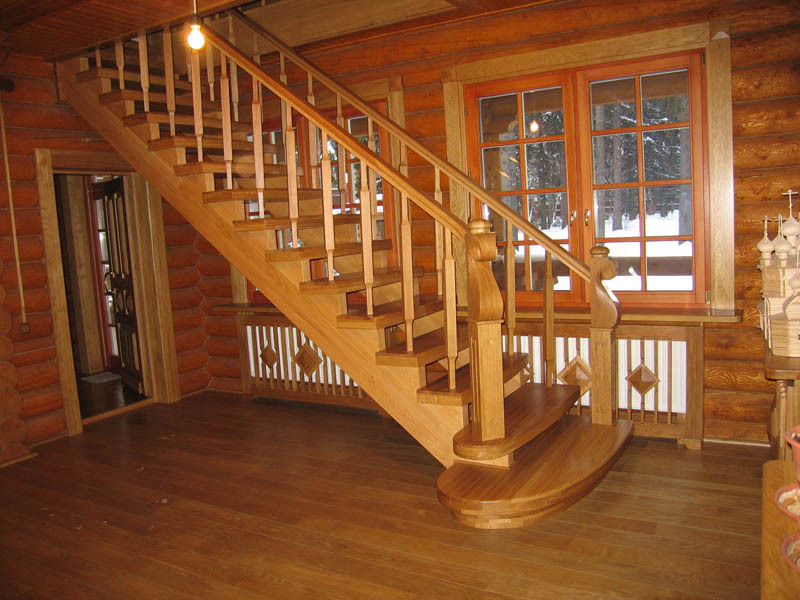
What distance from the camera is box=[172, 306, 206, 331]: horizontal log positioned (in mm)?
5605

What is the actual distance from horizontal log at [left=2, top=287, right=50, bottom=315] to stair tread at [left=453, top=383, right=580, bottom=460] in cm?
326

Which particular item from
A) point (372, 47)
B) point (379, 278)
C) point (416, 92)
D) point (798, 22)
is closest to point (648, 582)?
point (379, 278)

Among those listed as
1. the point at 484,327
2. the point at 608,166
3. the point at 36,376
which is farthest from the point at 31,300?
the point at 608,166

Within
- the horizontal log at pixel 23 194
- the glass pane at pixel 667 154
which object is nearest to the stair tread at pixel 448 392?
the glass pane at pixel 667 154

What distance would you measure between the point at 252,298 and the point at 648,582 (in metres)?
4.00

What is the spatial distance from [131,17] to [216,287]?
2.55 m

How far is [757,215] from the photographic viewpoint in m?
3.63

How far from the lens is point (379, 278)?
3.70 metres

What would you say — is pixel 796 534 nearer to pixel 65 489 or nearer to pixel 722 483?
pixel 722 483

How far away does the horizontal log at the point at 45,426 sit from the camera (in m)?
4.50

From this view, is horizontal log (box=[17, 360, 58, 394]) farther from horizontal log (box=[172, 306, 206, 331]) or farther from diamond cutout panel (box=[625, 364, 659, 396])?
diamond cutout panel (box=[625, 364, 659, 396])

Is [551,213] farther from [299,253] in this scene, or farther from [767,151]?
[299,253]

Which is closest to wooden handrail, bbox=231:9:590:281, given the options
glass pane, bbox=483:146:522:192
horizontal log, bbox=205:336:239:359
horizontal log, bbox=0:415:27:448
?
glass pane, bbox=483:146:522:192

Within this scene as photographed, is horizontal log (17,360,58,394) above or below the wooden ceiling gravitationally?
below
